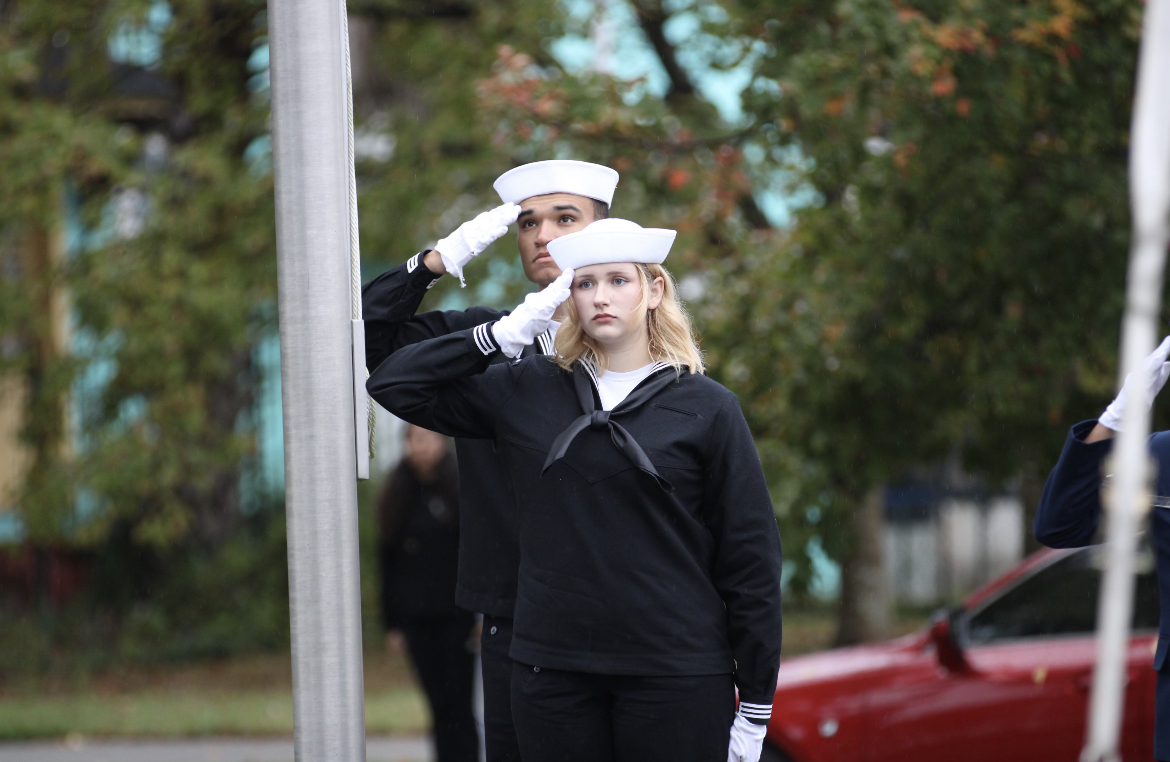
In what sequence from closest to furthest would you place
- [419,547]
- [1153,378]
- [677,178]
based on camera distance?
[1153,378] → [419,547] → [677,178]

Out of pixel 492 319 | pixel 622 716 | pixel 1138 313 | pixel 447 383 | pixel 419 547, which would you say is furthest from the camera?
pixel 419 547

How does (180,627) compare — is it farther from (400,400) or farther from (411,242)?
(400,400)

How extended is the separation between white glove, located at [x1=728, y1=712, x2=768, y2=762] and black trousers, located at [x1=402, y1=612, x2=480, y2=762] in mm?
2724

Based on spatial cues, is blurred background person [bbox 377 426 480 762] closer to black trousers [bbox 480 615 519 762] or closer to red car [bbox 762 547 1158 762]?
red car [bbox 762 547 1158 762]

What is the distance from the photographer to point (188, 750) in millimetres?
7875

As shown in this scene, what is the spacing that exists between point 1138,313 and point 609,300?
174cm

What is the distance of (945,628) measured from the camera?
487 cm

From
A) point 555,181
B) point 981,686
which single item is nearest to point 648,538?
point 555,181

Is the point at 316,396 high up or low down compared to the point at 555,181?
down

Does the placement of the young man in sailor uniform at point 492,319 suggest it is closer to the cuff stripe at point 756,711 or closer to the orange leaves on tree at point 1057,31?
Answer: the cuff stripe at point 756,711

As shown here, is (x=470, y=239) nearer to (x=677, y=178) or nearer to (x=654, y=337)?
(x=654, y=337)

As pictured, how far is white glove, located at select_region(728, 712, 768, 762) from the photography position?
8.84ft

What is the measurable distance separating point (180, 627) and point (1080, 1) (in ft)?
30.1

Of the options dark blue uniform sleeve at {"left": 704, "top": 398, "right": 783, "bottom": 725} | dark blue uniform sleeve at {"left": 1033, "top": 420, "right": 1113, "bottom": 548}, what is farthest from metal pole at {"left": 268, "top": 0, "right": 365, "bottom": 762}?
dark blue uniform sleeve at {"left": 1033, "top": 420, "right": 1113, "bottom": 548}
